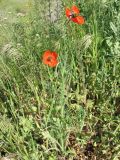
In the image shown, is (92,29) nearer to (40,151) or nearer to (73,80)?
(73,80)

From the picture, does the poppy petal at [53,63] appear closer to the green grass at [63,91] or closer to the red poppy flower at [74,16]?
the green grass at [63,91]

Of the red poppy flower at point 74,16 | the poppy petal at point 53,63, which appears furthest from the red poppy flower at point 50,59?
the red poppy flower at point 74,16

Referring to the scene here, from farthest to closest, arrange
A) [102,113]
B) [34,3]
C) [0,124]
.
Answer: [34,3] < [102,113] < [0,124]

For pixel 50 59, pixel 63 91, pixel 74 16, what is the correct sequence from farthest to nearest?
pixel 74 16
pixel 50 59
pixel 63 91

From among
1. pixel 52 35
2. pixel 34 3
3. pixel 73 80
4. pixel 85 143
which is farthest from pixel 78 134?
pixel 34 3

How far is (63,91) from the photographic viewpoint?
2.38 metres

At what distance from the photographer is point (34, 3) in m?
3.77

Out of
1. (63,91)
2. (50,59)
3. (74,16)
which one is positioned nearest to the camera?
(63,91)

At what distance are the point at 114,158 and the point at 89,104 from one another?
18.4 inches

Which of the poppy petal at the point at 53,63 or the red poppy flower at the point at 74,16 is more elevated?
the red poppy flower at the point at 74,16

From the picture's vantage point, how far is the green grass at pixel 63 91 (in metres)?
2.50

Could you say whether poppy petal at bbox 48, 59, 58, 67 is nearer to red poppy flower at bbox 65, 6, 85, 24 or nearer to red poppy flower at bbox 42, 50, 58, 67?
red poppy flower at bbox 42, 50, 58, 67

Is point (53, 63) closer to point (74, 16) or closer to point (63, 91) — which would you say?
point (63, 91)

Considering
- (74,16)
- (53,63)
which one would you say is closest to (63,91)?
(53,63)
